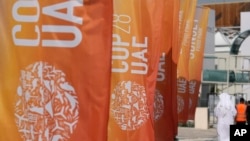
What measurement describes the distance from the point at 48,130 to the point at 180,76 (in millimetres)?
10050

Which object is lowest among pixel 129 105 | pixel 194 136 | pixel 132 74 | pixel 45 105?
pixel 194 136

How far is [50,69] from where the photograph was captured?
4.51 meters

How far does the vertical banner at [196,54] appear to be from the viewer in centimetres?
1550

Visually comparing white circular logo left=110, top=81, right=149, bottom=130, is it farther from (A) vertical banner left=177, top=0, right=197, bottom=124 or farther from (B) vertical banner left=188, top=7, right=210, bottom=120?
(B) vertical banner left=188, top=7, right=210, bottom=120

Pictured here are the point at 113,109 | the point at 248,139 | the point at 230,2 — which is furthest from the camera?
the point at 230,2

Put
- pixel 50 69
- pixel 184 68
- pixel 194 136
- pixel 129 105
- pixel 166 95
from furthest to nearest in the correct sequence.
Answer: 1. pixel 194 136
2. pixel 184 68
3. pixel 166 95
4. pixel 129 105
5. pixel 50 69

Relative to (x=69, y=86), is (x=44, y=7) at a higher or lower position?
higher

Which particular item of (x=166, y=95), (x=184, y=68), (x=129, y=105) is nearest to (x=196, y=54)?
(x=184, y=68)

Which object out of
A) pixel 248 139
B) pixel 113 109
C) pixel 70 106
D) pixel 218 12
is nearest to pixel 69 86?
pixel 70 106

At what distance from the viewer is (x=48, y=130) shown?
452 centimetres

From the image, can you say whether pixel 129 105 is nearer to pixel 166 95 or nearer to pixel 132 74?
pixel 132 74

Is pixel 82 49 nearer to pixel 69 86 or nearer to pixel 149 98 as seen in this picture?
pixel 69 86

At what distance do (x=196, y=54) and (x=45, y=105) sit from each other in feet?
41.0

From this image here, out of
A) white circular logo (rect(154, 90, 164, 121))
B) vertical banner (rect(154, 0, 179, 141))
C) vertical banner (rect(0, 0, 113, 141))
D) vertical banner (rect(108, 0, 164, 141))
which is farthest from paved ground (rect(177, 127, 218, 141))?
vertical banner (rect(0, 0, 113, 141))
